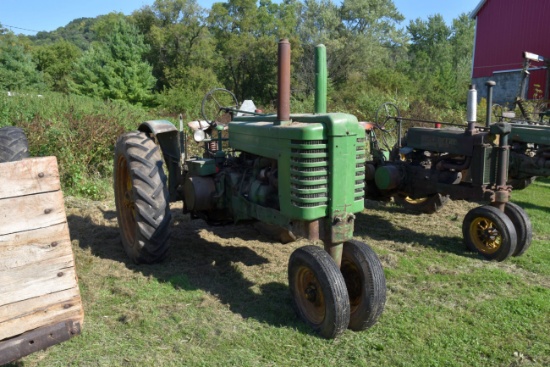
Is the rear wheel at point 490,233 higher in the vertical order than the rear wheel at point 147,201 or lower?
lower

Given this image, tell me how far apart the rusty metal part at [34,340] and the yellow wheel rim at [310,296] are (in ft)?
5.11

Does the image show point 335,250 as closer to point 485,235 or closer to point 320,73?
point 320,73

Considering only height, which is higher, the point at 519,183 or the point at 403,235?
the point at 519,183

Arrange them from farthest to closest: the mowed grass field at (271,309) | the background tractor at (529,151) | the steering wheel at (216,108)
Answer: the background tractor at (529,151), the steering wheel at (216,108), the mowed grass field at (271,309)

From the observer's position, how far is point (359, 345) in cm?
310

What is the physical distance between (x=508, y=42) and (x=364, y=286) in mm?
21093

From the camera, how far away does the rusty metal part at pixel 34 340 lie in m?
2.09

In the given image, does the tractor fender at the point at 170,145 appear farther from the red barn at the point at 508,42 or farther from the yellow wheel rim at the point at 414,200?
the red barn at the point at 508,42

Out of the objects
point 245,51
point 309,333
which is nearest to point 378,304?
point 309,333

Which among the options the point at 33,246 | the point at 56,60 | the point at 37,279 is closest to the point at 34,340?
the point at 37,279

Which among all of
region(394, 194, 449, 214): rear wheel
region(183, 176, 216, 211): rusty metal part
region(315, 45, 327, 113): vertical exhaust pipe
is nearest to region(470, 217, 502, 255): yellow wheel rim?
region(394, 194, 449, 214): rear wheel

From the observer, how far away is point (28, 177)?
2.13 metres

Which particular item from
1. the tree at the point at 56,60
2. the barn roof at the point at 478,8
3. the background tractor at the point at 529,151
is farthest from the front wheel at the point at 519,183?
the tree at the point at 56,60

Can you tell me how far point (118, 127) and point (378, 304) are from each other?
20.2 ft
